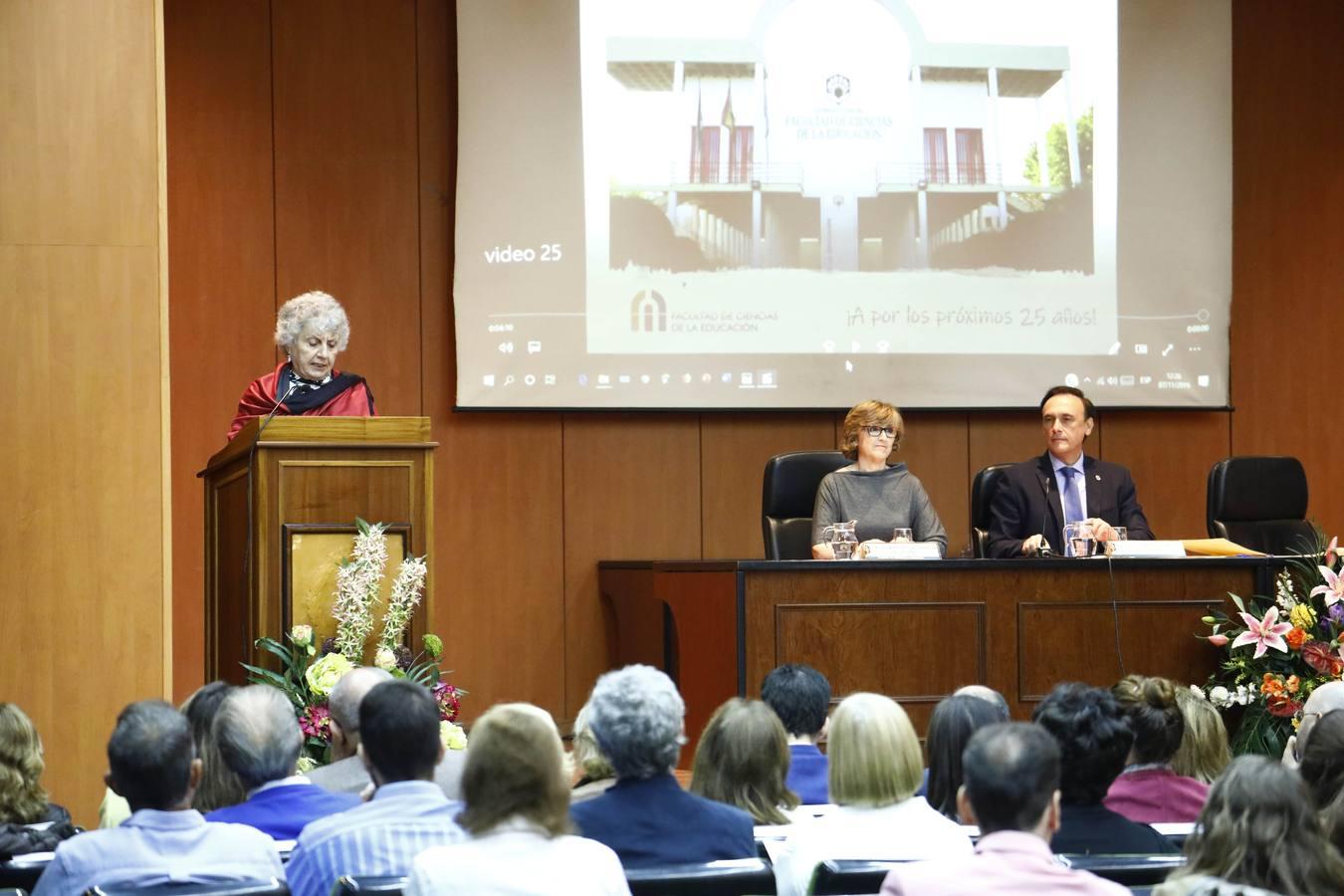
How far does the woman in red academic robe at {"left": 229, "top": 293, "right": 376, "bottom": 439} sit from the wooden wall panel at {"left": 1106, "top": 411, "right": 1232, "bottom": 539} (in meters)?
4.09

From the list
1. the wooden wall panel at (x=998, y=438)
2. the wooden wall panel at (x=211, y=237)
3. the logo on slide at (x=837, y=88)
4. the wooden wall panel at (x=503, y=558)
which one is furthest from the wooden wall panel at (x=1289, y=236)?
the wooden wall panel at (x=211, y=237)

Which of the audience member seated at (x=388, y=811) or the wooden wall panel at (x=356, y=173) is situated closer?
the audience member seated at (x=388, y=811)

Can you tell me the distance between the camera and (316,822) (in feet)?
7.73

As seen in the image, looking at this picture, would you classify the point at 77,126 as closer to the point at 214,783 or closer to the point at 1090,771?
the point at 214,783

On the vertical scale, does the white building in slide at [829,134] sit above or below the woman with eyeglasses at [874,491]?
above

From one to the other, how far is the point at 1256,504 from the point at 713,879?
428 cm

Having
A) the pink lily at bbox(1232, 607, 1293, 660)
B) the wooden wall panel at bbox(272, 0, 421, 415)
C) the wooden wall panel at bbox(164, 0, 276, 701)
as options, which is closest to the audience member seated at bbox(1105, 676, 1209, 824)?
the pink lily at bbox(1232, 607, 1293, 660)

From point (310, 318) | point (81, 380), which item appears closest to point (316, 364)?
point (310, 318)

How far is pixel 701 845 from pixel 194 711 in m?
1.06

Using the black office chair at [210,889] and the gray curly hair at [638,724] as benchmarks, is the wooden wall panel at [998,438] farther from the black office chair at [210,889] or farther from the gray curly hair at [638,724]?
the black office chair at [210,889]

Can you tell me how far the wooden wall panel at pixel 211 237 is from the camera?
6.84 meters

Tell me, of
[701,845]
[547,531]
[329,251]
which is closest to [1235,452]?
[547,531]

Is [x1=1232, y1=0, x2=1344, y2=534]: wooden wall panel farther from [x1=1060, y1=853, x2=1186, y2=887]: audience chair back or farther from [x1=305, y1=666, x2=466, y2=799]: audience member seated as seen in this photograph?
[x1=1060, y1=853, x2=1186, y2=887]: audience chair back

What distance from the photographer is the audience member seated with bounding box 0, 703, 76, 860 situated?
2.78 meters
